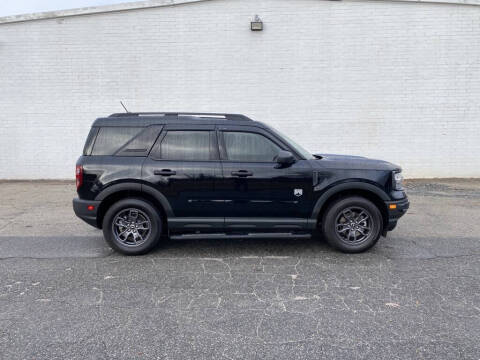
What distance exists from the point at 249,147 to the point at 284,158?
54 cm

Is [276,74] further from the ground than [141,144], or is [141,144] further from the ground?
[276,74]

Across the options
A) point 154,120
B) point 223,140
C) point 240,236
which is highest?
point 154,120

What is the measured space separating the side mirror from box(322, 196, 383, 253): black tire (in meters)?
0.88

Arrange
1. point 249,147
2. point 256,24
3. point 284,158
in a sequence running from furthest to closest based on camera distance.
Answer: point 256,24, point 249,147, point 284,158

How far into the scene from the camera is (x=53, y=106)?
435 inches

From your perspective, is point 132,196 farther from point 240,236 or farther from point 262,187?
point 262,187

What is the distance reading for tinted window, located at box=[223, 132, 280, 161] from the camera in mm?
4738

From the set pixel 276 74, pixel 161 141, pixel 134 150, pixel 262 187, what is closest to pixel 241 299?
pixel 262 187

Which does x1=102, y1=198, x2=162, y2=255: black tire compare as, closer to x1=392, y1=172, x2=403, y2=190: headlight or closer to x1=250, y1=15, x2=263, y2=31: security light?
x1=392, y1=172, x2=403, y2=190: headlight

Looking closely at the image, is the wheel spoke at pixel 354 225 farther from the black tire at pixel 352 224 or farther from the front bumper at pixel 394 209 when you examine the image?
the front bumper at pixel 394 209

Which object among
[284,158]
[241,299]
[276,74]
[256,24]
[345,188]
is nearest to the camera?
[241,299]

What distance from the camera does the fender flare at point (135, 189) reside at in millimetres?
4652

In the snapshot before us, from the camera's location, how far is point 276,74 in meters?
10.8

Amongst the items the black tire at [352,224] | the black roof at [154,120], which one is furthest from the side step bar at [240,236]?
the black roof at [154,120]
